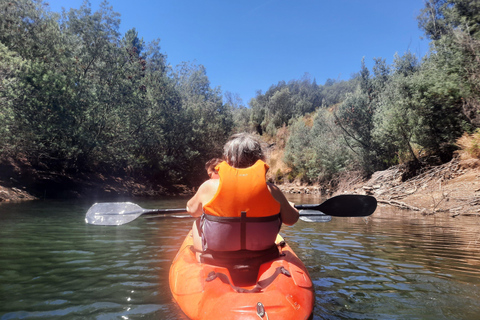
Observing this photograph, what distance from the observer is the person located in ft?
7.72

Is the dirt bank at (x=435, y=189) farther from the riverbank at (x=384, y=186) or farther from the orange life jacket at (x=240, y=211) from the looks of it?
the orange life jacket at (x=240, y=211)

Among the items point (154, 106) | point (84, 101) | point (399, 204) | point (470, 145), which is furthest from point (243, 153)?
point (154, 106)

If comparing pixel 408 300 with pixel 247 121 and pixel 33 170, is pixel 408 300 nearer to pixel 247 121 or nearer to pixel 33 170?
pixel 33 170

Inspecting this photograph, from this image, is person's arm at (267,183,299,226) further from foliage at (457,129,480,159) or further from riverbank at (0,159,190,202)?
riverbank at (0,159,190,202)

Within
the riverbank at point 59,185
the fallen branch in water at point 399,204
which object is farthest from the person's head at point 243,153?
the riverbank at point 59,185

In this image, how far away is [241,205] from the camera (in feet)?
7.75

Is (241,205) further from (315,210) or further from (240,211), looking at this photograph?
(315,210)

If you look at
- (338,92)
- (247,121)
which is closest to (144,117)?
(247,121)

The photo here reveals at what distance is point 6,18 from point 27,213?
1025 centimetres

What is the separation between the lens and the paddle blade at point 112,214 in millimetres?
4188

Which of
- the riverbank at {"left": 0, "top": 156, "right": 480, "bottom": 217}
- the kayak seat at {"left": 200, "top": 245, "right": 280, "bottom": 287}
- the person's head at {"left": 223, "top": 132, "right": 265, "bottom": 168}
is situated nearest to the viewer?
the kayak seat at {"left": 200, "top": 245, "right": 280, "bottom": 287}

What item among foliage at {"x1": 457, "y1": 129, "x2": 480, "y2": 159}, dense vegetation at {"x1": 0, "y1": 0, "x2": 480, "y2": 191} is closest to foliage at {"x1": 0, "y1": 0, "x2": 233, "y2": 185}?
dense vegetation at {"x1": 0, "y1": 0, "x2": 480, "y2": 191}

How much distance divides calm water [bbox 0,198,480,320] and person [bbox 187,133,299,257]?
0.70 m

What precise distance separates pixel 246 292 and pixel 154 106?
19.9 m
